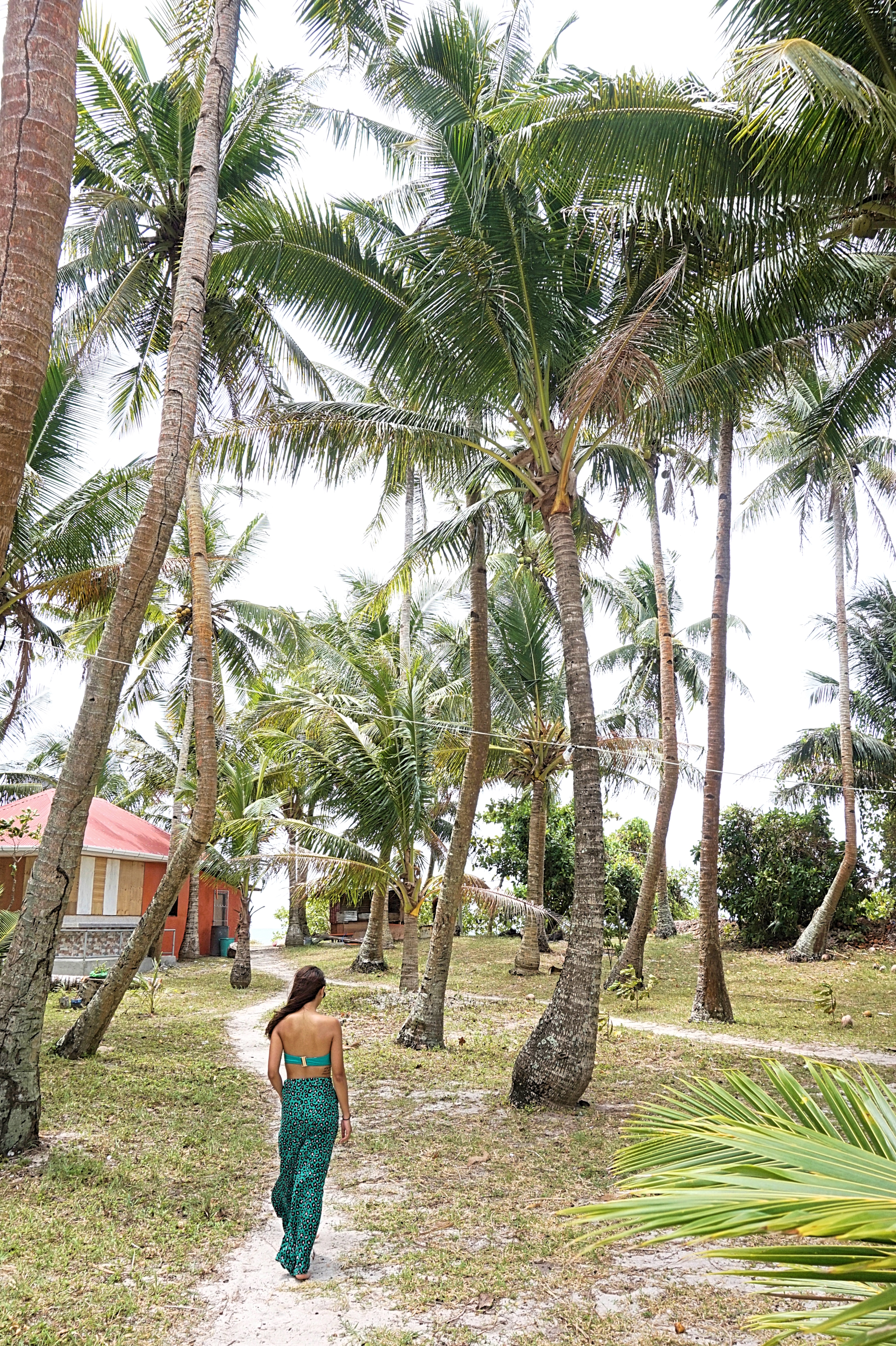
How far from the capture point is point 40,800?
1991cm

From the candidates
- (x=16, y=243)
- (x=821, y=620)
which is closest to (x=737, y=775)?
(x=16, y=243)

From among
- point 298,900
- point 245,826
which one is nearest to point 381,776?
point 245,826

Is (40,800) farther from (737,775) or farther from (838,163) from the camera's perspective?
(838,163)

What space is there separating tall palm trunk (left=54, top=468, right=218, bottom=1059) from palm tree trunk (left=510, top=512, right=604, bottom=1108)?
385 cm

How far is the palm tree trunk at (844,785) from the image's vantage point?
52.4ft

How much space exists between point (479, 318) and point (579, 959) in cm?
604

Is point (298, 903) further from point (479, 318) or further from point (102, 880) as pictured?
point (479, 318)

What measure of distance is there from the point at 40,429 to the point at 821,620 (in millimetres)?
19031

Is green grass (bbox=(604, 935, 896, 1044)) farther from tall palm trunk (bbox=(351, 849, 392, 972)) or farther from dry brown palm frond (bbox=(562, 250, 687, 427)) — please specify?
dry brown palm frond (bbox=(562, 250, 687, 427))

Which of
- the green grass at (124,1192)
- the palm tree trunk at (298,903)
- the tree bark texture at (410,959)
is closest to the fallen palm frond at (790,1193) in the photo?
the green grass at (124,1192)

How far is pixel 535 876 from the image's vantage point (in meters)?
17.7

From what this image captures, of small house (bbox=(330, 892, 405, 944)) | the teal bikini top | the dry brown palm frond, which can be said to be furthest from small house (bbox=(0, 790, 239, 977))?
the teal bikini top

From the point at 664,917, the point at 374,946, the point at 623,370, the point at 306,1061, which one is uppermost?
the point at 623,370

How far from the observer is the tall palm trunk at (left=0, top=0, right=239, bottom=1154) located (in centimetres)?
610
